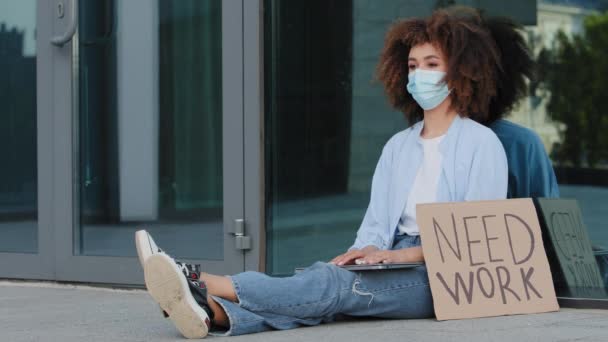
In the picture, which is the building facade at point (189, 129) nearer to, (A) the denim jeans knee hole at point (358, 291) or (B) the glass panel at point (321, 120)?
(B) the glass panel at point (321, 120)

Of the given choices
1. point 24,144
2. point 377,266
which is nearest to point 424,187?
point 377,266

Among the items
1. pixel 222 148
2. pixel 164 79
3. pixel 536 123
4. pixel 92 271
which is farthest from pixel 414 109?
pixel 92 271

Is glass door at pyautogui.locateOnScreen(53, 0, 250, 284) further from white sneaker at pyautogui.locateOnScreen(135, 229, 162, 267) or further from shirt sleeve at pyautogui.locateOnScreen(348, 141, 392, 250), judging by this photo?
white sneaker at pyautogui.locateOnScreen(135, 229, 162, 267)

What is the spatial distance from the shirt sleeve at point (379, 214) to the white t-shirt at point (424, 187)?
2.9 inches

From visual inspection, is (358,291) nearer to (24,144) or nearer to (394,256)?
(394,256)

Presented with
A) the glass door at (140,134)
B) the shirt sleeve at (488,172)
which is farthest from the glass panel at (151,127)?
the shirt sleeve at (488,172)

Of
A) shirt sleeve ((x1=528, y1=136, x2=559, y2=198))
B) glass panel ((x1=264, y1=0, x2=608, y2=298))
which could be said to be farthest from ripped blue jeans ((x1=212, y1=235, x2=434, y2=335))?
glass panel ((x1=264, y1=0, x2=608, y2=298))

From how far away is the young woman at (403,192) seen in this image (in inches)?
147

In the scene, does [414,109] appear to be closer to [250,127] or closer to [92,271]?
[250,127]

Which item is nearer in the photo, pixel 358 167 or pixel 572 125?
pixel 572 125

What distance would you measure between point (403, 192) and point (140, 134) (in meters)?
1.97

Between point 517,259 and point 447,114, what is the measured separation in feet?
1.92

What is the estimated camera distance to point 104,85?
5.81 m

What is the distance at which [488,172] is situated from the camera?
408 cm
